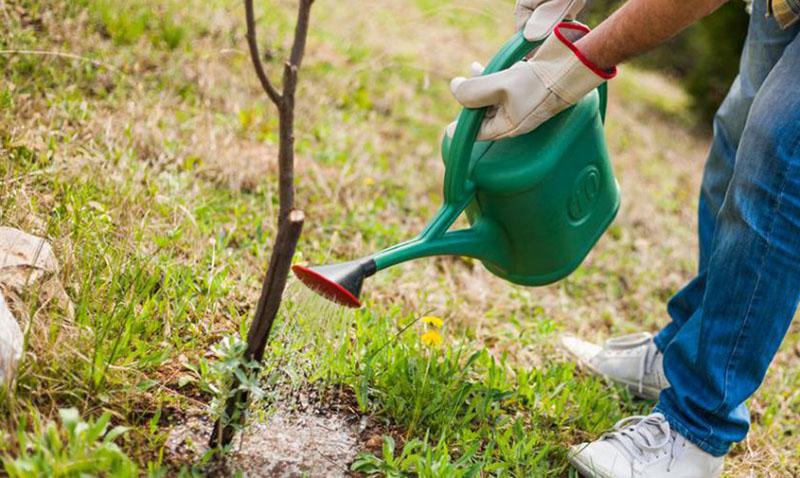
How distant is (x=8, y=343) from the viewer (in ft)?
4.55

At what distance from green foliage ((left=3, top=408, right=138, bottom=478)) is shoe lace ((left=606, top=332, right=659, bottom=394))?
4.44 feet

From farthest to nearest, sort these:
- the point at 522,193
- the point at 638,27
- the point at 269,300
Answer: the point at 522,193, the point at 638,27, the point at 269,300

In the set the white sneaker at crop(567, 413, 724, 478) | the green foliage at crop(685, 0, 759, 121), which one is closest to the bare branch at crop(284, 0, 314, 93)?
the white sneaker at crop(567, 413, 724, 478)

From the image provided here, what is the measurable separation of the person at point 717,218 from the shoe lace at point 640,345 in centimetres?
34

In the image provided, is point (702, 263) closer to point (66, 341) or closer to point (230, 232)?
point (230, 232)

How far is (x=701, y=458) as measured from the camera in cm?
167

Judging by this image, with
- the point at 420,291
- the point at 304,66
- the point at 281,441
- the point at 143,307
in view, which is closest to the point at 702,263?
the point at 420,291

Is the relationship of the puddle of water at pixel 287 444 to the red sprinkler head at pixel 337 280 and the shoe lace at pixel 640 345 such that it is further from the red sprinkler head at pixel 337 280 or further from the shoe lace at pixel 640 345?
the shoe lace at pixel 640 345

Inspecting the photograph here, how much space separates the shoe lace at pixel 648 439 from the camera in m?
1.68

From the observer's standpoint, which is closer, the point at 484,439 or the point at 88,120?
the point at 484,439

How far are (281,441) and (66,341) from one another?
0.44 metres

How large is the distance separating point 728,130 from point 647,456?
0.82m

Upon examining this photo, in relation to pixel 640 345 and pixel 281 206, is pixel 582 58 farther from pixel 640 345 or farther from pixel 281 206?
pixel 640 345

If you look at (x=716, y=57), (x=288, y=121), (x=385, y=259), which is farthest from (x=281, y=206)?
(x=716, y=57)
